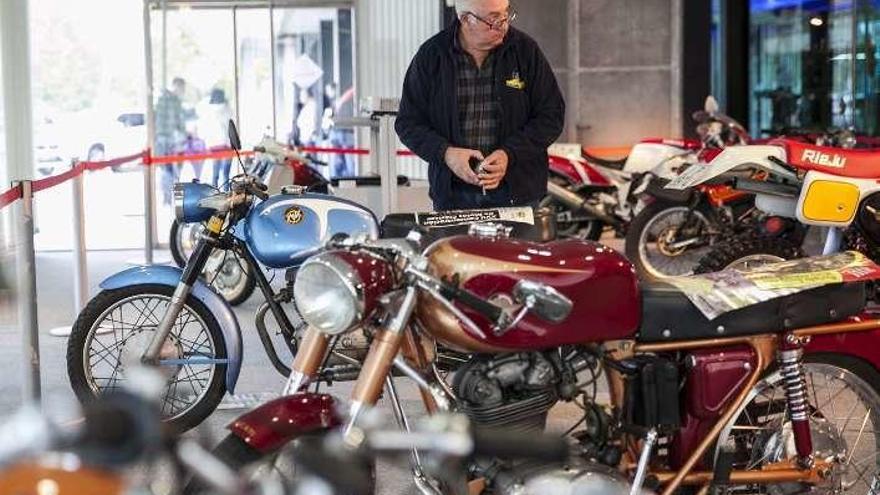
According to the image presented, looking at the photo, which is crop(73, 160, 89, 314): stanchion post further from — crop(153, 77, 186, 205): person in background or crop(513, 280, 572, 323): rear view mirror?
crop(153, 77, 186, 205): person in background

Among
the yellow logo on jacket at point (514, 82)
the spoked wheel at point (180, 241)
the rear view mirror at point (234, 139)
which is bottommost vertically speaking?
the spoked wheel at point (180, 241)

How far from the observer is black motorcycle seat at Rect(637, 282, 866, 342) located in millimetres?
3184

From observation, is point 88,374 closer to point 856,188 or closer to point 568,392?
point 568,392

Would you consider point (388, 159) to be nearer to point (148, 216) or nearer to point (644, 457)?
point (148, 216)

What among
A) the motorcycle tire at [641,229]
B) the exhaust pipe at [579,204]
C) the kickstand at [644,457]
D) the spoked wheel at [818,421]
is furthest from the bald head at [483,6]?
the exhaust pipe at [579,204]

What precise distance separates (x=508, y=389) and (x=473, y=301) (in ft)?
1.44

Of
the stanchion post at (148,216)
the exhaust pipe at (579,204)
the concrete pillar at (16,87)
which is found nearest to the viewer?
the stanchion post at (148,216)

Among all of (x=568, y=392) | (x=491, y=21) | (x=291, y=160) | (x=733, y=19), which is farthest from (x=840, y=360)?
(x=733, y=19)

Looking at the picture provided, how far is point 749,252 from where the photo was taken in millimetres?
5605

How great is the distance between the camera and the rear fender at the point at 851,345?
11.2 feet

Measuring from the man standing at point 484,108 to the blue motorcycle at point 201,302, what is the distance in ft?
1.27

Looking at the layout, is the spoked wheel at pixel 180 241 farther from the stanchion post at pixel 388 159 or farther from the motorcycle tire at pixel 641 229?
the motorcycle tire at pixel 641 229

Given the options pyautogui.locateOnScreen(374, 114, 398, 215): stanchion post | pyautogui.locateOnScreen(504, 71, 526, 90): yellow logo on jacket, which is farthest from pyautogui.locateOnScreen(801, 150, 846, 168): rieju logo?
pyautogui.locateOnScreen(374, 114, 398, 215): stanchion post

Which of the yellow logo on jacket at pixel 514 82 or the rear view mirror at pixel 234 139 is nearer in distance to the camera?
the yellow logo on jacket at pixel 514 82
